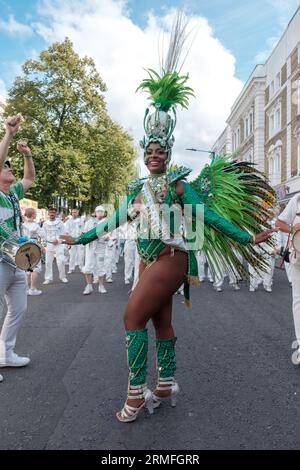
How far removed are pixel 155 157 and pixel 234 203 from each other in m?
0.77

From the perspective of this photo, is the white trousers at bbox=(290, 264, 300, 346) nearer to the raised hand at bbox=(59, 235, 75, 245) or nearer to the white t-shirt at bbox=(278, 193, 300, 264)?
the white t-shirt at bbox=(278, 193, 300, 264)

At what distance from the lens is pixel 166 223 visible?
3068 millimetres

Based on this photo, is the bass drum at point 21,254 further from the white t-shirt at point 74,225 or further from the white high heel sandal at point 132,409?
the white t-shirt at point 74,225

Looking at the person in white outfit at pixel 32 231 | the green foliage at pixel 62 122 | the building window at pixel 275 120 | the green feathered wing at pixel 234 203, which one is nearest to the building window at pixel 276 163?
the building window at pixel 275 120

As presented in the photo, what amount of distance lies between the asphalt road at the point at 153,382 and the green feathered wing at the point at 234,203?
42.0 inches

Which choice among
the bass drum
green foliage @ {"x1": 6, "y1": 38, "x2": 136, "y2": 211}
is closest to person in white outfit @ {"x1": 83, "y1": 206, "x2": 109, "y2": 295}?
the bass drum

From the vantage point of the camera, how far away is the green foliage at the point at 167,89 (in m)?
3.34

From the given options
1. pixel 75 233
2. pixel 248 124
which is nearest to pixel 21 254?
pixel 75 233

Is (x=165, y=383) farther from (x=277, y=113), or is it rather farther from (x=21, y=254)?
(x=277, y=113)

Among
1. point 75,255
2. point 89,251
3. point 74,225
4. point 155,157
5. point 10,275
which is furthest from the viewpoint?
point 75,255

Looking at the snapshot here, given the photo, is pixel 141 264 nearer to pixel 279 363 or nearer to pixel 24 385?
pixel 24 385

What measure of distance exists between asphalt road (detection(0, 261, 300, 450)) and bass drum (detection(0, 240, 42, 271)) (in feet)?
3.53

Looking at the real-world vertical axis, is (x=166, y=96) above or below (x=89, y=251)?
above
